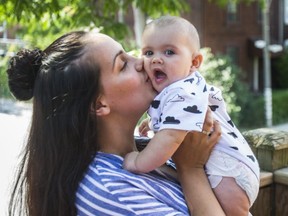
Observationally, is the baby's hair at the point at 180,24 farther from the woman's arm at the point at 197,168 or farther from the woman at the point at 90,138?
the woman's arm at the point at 197,168


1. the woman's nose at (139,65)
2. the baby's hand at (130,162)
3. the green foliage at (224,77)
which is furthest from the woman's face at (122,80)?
the green foliage at (224,77)

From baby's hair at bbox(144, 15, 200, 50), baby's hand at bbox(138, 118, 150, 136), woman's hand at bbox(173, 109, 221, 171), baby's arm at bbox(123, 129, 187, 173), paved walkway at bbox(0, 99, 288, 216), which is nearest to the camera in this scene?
baby's arm at bbox(123, 129, 187, 173)

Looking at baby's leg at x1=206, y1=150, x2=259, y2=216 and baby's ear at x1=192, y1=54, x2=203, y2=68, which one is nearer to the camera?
baby's leg at x1=206, y1=150, x2=259, y2=216

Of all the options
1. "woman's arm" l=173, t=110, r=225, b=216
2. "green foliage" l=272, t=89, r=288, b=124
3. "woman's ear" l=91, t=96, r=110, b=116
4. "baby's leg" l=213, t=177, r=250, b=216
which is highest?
"woman's ear" l=91, t=96, r=110, b=116

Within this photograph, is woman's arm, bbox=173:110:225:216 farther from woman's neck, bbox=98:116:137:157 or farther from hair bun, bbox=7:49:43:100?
hair bun, bbox=7:49:43:100

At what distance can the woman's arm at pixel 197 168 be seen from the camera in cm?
163

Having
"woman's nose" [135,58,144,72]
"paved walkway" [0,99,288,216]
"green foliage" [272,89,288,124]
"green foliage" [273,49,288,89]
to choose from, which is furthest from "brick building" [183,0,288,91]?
"woman's nose" [135,58,144,72]

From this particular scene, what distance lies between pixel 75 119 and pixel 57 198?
265mm

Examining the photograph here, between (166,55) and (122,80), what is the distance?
0.21 metres

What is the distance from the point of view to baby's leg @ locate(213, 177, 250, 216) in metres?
1.69

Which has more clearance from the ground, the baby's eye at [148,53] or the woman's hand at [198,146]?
the baby's eye at [148,53]

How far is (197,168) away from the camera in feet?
5.58

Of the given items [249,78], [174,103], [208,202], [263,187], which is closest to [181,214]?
[208,202]

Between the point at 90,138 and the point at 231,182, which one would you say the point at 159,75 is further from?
the point at 231,182
